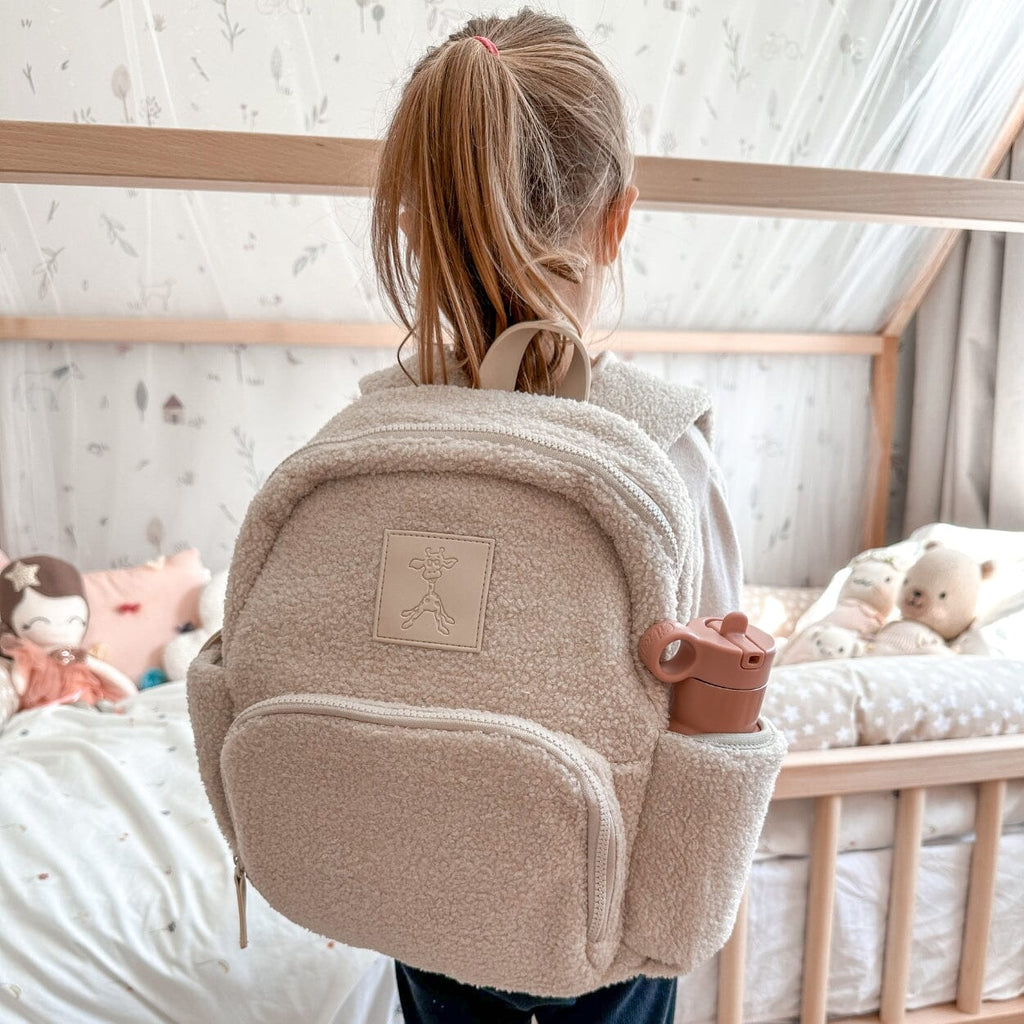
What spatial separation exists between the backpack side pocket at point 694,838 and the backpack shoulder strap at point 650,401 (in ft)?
0.58

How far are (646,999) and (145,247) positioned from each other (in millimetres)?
Result: 1572

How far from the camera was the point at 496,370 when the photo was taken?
1.83ft

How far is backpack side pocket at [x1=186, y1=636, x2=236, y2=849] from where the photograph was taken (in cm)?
56

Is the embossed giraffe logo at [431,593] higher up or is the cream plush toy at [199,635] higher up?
the embossed giraffe logo at [431,593]

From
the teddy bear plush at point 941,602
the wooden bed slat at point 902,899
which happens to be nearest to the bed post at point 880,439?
the teddy bear plush at point 941,602

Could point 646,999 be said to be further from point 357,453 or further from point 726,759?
point 357,453

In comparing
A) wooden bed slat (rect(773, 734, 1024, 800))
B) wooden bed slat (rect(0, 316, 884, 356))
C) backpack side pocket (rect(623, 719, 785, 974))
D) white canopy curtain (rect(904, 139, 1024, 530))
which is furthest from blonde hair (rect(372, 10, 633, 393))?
white canopy curtain (rect(904, 139, 1024, 530))

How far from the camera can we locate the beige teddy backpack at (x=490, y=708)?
49 cm

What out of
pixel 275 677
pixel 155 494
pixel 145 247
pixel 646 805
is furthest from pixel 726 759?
pixel 155 494

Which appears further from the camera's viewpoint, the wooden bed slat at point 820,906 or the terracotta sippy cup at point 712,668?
the wooden bed slat at point 820,906

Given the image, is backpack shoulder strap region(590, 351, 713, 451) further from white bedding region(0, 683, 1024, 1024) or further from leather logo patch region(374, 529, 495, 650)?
white bedding region(0, 683, 1024, 1024)

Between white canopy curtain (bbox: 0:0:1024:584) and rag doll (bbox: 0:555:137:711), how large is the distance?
1.05 feet

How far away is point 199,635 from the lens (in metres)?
1.83

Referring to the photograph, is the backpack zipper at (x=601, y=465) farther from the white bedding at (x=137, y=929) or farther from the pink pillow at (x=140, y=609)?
the pink pillow at (x=140, y=609)
